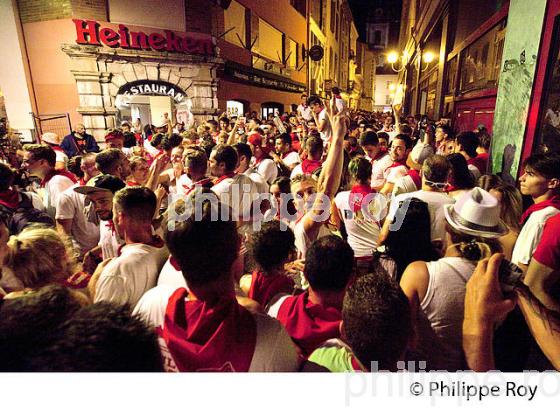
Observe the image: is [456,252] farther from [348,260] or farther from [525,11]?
[525,11]

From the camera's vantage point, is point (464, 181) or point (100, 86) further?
point (100, 86)

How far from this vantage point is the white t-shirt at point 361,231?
3336 mm

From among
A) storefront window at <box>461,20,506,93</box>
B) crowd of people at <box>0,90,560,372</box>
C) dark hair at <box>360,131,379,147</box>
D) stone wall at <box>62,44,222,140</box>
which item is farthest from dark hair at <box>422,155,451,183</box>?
stone wall at <box>62,44,222,140</box>

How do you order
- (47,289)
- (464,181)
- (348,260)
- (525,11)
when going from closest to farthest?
(47,289), (348,260), (464,181), (525,11)

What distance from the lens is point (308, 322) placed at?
1.77m

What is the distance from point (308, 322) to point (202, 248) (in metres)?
0.74

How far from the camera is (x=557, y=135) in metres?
4.04

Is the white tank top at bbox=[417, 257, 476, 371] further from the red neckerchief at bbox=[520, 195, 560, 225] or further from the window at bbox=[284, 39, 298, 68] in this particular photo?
the window at bbox=[284, 39, 298, 68]

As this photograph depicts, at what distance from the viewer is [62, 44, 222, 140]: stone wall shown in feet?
40.4

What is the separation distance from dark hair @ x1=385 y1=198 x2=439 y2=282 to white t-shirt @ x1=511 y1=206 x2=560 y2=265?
2.17 ft

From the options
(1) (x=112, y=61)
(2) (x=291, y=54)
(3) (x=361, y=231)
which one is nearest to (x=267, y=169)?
(3) (x=361, y=231)

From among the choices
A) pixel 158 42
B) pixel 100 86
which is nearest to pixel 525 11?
pixel 158 42

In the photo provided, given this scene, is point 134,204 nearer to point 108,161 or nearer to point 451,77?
point 108,161
